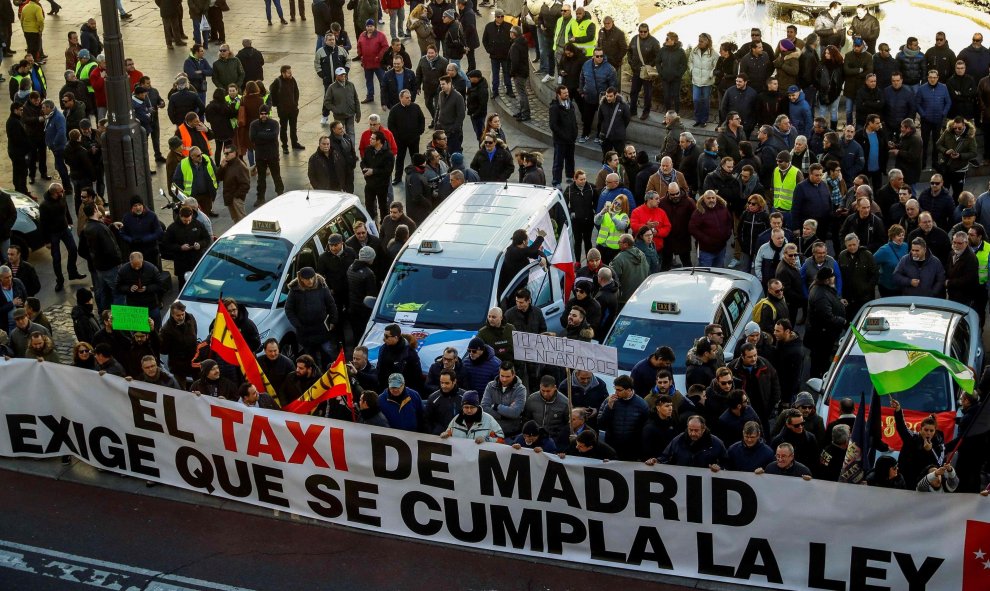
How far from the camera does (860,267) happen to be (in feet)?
55.4

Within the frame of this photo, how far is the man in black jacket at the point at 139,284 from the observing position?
17719mm

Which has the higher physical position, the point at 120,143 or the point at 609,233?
the point at 120,143

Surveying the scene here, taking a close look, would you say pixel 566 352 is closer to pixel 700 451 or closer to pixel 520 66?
pixel 700 451

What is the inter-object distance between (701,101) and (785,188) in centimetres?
426

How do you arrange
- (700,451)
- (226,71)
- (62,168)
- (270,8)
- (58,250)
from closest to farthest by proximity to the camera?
(700,451), (58,250), (62,168), (226,71), (270,8)

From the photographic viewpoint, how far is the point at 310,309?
16.9 m

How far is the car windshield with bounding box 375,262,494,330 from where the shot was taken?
54.7 ft

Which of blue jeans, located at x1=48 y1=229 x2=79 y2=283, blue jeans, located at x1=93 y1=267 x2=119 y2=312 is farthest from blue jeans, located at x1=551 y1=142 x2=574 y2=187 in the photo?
blue jeans, located at x1=48 y1=229 x2=79 y2=283

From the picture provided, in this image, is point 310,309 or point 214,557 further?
point 310,309

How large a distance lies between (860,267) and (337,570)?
6995 millimetres

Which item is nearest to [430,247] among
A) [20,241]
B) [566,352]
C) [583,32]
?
[566,352]

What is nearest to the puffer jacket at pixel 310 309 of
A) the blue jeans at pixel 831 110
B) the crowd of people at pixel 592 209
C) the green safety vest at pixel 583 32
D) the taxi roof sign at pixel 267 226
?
the crowd of people at pixel 592 209

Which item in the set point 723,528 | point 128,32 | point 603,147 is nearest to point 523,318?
point 723,528

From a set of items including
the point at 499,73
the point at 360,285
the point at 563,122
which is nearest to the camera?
the point at 360,285
